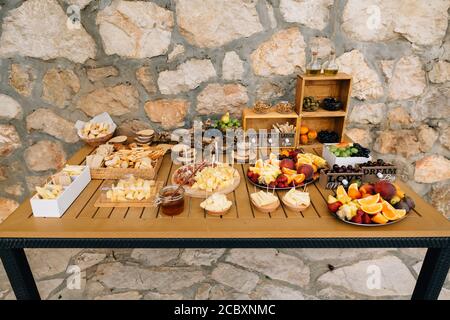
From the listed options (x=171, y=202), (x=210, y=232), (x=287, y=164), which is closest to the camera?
(x=210, y=232)

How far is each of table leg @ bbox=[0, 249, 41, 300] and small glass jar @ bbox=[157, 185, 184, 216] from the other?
944 millimetres

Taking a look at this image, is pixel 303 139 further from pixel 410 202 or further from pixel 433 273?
pixel 433 273

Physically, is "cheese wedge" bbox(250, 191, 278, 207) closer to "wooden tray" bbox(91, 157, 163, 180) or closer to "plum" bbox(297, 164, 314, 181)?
"plum" bbox(297, 164, 314, 181)

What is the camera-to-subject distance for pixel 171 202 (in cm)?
211

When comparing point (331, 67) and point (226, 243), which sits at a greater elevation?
point (331, 67)

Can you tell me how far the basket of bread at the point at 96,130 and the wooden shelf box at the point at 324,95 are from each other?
5.72ft

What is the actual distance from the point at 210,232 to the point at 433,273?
147 cm

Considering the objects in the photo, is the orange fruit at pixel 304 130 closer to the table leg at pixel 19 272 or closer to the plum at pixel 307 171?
the plum at pixel 307 171

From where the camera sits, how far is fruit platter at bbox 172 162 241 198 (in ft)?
7.80

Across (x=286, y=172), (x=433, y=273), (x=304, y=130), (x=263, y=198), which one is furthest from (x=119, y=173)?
(x=433, y=273)

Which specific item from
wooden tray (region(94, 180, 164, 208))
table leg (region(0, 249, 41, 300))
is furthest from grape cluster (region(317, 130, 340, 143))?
table leg (region(0, 249, 41, 300))

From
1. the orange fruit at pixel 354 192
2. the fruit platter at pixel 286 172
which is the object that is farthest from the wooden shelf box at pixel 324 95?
the orange fruit at pixel 354 192
